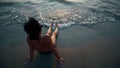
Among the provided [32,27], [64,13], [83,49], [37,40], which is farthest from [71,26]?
[32,27]

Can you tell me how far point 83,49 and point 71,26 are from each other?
122 centimetres

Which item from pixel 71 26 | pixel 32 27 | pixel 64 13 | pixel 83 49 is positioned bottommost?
pixel 83 49

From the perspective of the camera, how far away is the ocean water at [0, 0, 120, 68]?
137 inches

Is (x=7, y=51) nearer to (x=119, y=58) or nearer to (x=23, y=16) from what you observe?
(x=23, y=16)

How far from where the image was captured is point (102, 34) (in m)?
4.30

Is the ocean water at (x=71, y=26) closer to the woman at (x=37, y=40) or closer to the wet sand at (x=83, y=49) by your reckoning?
the wet sand at (x=83, y=49)

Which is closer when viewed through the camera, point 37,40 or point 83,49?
point 37,40

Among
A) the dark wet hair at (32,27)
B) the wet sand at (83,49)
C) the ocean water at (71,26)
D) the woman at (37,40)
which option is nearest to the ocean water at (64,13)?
the ocean water at (71,26)

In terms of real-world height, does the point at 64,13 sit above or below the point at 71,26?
above

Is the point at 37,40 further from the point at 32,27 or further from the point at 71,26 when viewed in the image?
the point at 71,26

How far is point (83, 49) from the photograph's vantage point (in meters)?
3.70

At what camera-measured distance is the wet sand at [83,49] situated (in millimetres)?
3297

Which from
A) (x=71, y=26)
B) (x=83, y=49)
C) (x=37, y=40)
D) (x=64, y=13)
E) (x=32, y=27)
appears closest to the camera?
(x=32, y=27)

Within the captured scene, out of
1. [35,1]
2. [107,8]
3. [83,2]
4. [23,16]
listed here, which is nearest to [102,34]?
[107,8]
